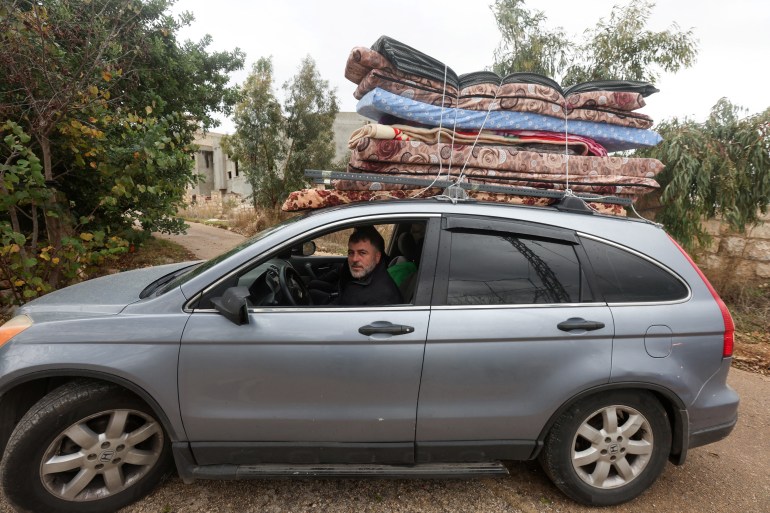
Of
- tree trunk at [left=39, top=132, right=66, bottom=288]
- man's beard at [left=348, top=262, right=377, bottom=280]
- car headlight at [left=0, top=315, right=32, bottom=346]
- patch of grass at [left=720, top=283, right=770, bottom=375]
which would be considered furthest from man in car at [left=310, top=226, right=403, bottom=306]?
patch of grass at [left=720, top=283, right=770, bottom=375]

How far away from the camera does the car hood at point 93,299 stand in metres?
2.19

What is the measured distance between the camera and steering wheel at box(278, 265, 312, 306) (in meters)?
2.62

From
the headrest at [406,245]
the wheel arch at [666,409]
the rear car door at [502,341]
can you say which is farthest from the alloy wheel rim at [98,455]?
the wheel arch at [666,409]

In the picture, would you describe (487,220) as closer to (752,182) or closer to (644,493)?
(644,493)

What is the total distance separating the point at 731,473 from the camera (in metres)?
2.81

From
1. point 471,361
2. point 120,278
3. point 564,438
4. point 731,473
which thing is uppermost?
point 120,278

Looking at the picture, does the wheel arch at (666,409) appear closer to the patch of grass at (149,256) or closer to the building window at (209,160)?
the patch of grass at (149,256)

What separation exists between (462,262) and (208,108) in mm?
8306

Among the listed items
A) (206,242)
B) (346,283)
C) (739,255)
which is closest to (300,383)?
(346,283)

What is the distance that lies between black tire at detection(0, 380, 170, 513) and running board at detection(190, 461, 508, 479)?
1.25 ft

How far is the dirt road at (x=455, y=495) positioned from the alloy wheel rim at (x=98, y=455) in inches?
8.6

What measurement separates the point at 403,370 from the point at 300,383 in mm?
539

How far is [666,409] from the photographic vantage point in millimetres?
2422

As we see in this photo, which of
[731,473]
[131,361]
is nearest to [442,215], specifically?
[131,361]
